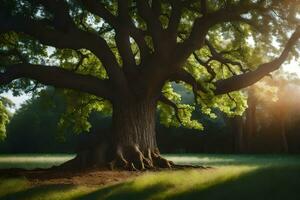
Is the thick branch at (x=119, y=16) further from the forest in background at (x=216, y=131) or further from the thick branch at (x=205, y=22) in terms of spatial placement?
the forest in background at (x=216, y=131)

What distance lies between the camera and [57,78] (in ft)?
61.2

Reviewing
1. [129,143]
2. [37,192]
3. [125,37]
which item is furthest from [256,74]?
[37,192]

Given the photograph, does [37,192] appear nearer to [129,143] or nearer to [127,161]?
[127,161]

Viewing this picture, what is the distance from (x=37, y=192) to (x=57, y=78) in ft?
22.8

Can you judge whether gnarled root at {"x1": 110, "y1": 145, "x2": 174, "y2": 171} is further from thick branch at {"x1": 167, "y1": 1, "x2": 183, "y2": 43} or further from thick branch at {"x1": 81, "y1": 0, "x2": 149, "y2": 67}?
thick branch at {"x1": 167, "y1": 1, "x2": 183, "y2": 43}

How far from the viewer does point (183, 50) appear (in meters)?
19.5

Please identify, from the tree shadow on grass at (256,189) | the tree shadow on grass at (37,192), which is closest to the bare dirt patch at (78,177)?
the tree shadow on grass at (37,192)

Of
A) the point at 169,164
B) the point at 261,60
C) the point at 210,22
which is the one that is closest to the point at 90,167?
the point at 169,164

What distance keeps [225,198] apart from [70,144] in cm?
3787

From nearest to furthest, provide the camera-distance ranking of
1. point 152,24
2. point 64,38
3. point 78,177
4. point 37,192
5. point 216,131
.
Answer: point 37,192 < point 78,177 < point 64,38 < point 152,24 < point 216,131

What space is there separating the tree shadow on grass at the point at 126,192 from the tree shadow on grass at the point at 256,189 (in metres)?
0.82

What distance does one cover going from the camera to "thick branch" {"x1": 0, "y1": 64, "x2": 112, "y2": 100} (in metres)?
17.8

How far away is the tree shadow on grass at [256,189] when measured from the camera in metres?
10.3

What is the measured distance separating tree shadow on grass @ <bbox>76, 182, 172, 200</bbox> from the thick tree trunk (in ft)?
18.4
